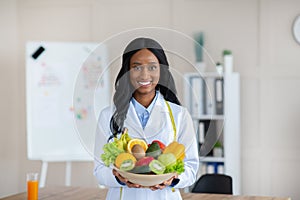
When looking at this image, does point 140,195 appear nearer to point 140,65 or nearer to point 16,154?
point 140,65

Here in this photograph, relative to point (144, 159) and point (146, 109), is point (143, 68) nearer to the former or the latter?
point (146, 109)

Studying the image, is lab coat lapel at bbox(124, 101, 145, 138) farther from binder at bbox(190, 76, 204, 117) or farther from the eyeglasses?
binder at bbox(190, 76, 204, 117)

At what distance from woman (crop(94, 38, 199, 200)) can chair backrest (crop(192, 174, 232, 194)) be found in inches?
61.6

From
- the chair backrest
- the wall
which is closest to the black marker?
the wall

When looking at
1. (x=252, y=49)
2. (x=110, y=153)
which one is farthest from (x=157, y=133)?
(x=252, y=49)

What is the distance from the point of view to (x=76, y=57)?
467 centimetres

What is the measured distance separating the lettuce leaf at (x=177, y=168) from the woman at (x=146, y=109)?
0.20ft

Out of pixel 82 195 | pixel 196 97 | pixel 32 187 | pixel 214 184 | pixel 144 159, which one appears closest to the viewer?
pixel 144 159

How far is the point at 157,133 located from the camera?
1.62 meters

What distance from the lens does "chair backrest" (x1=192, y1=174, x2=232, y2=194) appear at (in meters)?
3.23

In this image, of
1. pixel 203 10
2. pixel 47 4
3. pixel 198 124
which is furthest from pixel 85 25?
pixel 198 124

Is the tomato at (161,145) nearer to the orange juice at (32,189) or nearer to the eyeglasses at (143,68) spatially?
the eyeglasses at (143,68)

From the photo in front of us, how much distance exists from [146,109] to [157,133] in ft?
0.27

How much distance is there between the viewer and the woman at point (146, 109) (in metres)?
1.61
